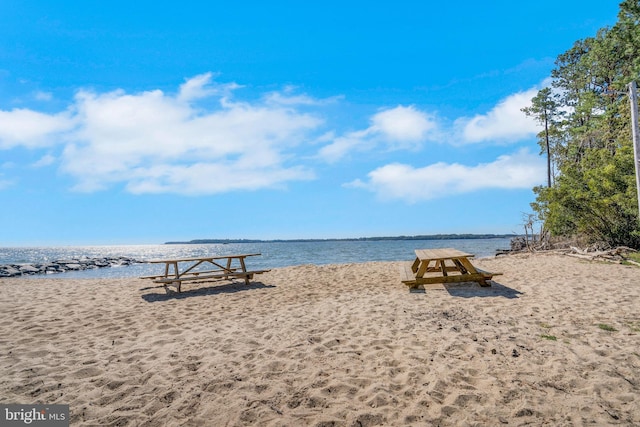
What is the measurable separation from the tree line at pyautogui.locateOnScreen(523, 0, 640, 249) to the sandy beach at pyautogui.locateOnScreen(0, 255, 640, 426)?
7975mm

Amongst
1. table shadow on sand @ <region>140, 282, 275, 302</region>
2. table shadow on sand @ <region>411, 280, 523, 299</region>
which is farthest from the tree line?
table shadow on sand @ <region>140, 282, 275, 302</region>

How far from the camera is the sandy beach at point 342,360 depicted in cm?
286

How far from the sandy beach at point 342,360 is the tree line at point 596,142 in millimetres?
7975

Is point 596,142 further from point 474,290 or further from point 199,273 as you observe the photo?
point 199,273

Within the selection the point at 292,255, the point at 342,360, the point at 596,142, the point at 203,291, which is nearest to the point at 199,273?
the point at 203,291

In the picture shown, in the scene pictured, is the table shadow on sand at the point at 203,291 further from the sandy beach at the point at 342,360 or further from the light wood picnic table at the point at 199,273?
the sandy beach at the point at 342,360

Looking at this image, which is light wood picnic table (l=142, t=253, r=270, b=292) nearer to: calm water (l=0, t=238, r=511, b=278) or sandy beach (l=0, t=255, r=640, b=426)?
sandy beach (l=0, t=255, r=640, b=426)

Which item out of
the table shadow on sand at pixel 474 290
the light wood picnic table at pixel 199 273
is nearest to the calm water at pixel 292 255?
the light wood picnic table at pixel 199 273

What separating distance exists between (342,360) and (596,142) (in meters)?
28.7

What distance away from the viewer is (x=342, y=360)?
3.83 meters

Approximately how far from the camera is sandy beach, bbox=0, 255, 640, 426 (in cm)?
286

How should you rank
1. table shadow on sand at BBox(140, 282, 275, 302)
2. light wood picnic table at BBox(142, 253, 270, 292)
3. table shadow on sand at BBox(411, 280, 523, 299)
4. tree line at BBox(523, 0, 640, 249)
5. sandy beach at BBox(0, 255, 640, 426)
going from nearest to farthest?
sandy beach at BBox(0, 255, 640, 426), table shadow on sand at BBox(411, 280, 523, 299), table shadow on sand at BBox(140, 282, 275, 302), light wood picnic table at BBox(142, 253, 270, 292), tree line at BBox(523, 0, 640, 249)

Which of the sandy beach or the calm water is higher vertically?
the sandy beach

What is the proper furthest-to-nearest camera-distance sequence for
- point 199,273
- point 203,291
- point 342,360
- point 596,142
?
1. point 596,142
2. point 199,273
3. point 203,291
4. point 342,360
